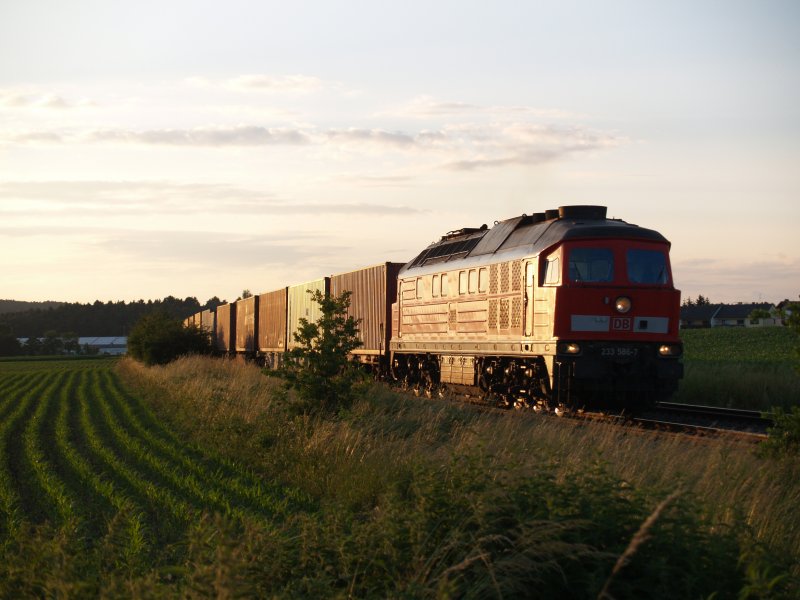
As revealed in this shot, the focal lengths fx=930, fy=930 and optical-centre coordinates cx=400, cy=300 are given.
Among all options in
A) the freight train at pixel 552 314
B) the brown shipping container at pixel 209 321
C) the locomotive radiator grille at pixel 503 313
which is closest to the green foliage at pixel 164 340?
the brown shipping container at pixel 209 321

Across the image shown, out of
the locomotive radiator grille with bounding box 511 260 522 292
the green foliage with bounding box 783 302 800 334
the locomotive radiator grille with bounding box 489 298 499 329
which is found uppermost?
the locomotive radiator grille with bounding box 511 260 522 292

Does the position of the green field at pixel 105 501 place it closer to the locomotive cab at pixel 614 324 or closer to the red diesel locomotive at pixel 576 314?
the red diesel locomotive at pixel 576 314

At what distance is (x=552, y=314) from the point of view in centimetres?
1727

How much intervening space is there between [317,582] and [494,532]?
49.6 inches

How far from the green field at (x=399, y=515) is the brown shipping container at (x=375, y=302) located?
411 inches

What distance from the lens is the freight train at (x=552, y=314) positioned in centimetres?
1719

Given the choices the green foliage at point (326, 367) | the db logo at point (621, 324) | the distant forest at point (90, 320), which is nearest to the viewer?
the green foliage at point (326, 367)

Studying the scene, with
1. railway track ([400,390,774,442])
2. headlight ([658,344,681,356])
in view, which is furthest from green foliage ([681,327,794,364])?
headlight ([658,344,681,356])

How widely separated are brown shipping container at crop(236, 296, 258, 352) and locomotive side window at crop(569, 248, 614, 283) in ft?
99.6

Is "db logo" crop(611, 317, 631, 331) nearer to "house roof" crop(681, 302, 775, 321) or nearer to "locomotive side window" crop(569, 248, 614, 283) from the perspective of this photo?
"locomotive side window" crop(569, 248, 614, 283)

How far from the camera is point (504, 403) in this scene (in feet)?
65.2

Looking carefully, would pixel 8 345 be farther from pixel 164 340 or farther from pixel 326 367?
pixel 326 367

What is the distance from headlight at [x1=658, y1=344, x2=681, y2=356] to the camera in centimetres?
1742

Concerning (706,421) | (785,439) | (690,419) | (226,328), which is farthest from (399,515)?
(226,328)
